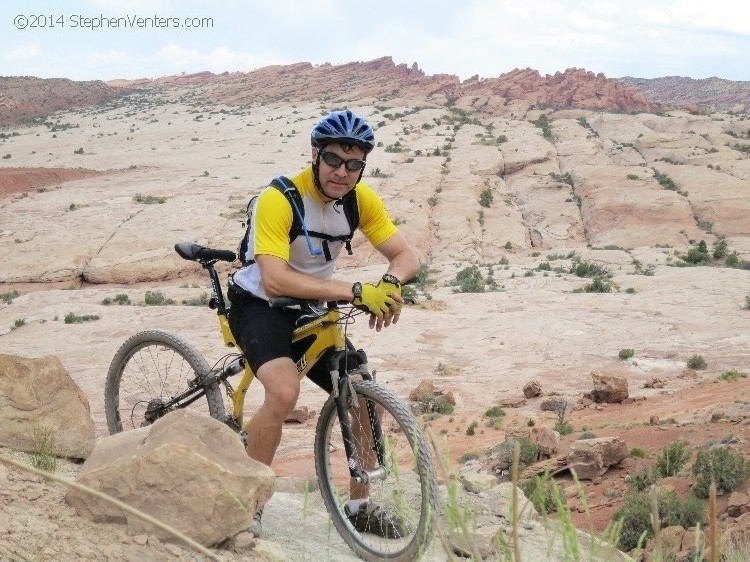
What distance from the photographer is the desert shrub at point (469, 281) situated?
677 inches

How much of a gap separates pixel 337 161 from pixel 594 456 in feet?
14.1

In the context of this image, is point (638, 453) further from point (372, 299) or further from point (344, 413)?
point (372, 299)

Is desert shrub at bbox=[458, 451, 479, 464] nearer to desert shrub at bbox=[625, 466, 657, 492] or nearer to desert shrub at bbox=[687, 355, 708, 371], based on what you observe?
desert shrub at bbox=[625, 466, 657, 492]

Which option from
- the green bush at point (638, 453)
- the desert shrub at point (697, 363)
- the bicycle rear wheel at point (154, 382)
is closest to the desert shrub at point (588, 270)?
the desert shrub at point (697, 363)

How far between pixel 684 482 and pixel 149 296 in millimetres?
13976

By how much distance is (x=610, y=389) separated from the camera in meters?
9.25

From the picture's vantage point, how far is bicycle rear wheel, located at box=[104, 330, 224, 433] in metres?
4.59

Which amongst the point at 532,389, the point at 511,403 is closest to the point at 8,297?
the point at 511,403

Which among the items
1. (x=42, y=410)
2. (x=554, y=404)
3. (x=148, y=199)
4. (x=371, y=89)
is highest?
(x=371, y=89)

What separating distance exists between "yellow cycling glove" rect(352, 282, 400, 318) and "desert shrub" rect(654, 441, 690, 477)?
3.91m

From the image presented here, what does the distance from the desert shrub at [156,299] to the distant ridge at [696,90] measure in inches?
4228

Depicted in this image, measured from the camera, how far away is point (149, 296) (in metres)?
17.0

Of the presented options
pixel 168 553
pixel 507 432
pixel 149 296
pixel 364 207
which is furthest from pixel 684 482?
pixel 149 296

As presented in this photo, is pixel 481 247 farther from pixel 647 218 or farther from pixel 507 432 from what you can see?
pixel 507 432
